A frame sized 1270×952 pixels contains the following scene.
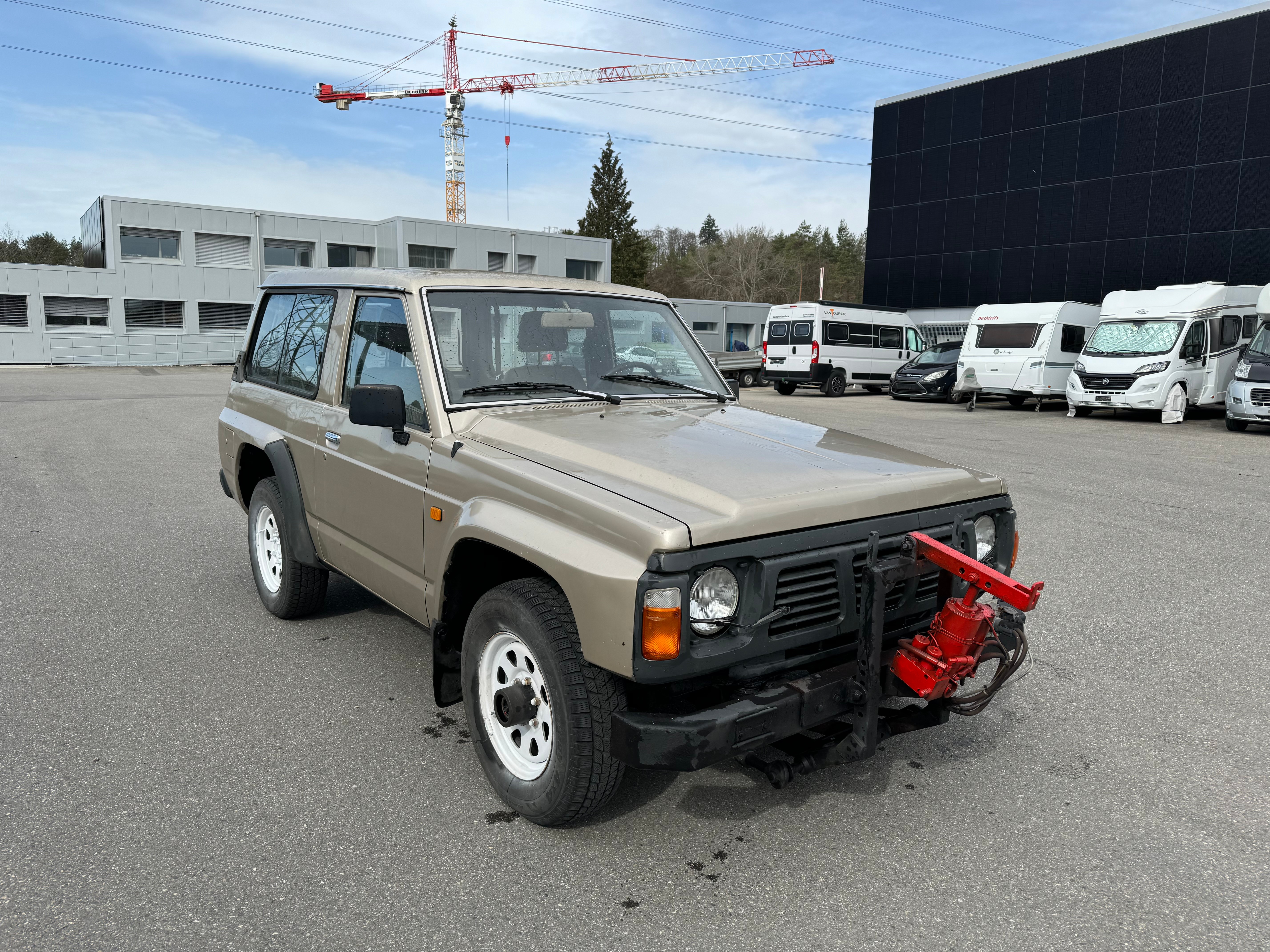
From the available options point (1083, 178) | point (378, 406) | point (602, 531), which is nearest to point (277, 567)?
point (378, 406)

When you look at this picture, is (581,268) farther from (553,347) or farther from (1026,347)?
(553,347)

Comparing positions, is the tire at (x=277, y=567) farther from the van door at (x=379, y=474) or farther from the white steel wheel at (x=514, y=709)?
the white steel wheel at (x=514, y=709)

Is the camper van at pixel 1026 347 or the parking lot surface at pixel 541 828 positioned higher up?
the camper van at pixel 1026 347

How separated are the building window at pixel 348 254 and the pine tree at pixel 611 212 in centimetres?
3067

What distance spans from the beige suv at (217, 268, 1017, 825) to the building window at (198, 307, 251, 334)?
143 feet

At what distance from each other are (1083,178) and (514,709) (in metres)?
37.4

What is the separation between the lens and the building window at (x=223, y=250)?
4359 cm

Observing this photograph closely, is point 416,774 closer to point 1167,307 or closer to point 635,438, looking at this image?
point 635,438

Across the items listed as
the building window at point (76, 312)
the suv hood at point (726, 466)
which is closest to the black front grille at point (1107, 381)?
the suv hood at point (726, 466)

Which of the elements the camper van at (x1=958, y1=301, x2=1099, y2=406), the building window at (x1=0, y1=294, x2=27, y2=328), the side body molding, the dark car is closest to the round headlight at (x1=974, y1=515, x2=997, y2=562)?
the side body molding

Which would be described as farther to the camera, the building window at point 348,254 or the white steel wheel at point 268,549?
the building window at point 348,254

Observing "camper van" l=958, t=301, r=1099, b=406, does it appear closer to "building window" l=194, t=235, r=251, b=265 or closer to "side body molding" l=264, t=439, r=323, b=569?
"side body molding" l=264, t=439, r=323, b=569

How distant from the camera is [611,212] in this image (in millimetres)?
77625

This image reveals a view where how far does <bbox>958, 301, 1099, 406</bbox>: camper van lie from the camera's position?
22594 mm
